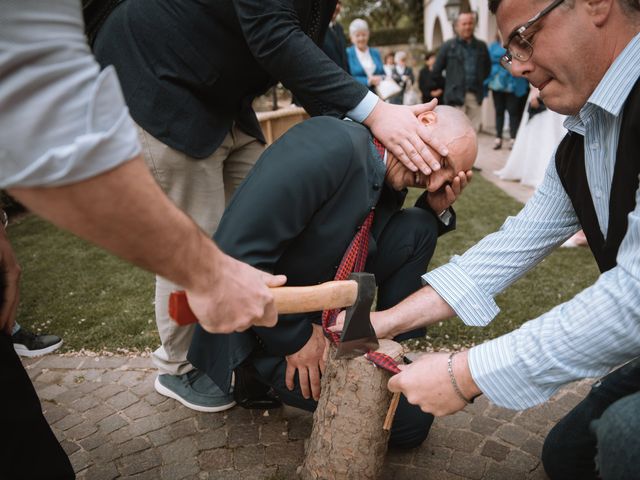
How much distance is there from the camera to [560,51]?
177cm

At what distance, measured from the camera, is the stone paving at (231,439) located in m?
2.45

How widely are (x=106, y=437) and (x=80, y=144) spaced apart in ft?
7.14

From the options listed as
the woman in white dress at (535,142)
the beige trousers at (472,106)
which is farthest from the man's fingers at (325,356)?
the beige trousers at (472,106)

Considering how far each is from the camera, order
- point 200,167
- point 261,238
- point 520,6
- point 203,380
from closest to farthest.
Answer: point 520,6 < point 261,238 < point 200,167 < point 203,380

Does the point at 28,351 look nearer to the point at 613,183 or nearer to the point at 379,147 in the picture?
the point at 379,147

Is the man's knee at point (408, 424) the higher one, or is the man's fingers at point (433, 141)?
the man's fingers at point (433, 141)

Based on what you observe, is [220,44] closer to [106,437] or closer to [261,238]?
[261,238]

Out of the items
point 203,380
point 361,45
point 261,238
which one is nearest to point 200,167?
point 261,238

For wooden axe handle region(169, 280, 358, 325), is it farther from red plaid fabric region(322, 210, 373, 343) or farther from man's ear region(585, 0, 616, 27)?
man's ear region(585, 0, 616, 27)

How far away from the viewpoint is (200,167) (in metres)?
2.62

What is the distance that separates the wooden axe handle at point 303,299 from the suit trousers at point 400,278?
2.10 feet

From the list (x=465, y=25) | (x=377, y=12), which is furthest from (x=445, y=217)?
(x=377, y=12)

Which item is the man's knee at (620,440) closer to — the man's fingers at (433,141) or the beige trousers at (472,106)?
the man's fingers at (433,141)

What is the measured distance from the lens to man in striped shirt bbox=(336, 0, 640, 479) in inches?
60.7
